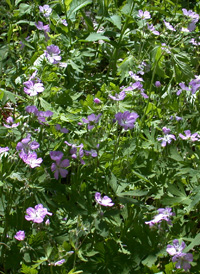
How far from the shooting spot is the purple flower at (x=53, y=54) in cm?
230

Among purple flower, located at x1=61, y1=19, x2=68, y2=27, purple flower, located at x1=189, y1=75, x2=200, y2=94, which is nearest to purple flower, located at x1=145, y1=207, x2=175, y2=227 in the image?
purple flower, located at x1=189, y1=75, x2=200, y2=94

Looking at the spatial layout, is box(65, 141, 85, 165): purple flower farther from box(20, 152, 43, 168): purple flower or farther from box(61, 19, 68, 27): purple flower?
box(61, 19, 68, 27): purple flower

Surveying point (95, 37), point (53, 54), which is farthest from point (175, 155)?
point (95, 37)

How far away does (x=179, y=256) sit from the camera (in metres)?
1.71

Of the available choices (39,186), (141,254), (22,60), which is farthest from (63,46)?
(141,254)

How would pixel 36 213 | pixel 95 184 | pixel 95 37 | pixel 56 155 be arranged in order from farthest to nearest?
1. pixel 95 37
2. pixel 95 184
3. pixel 56 155
4. pixel 36 213

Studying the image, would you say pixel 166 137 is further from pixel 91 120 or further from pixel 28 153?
pixel 28 153

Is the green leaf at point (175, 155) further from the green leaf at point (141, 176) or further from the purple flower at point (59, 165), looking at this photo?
the purple flower at point (59, 165)

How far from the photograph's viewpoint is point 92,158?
6.37 ft

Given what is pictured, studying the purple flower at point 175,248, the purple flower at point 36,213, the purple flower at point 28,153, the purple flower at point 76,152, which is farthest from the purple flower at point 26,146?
the purple flower at point 175,248

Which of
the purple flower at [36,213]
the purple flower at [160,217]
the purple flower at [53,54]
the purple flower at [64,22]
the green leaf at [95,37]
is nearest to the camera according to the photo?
the purple flower at [36,213]

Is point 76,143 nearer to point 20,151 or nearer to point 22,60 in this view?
point 20,151

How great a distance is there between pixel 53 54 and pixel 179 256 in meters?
1.23

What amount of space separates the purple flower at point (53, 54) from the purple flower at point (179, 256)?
1.13m
